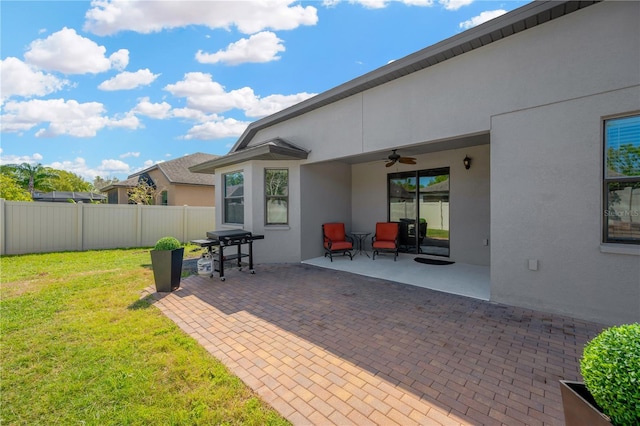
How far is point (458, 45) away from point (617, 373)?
17.3ft

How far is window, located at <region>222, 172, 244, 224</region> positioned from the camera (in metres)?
9.11

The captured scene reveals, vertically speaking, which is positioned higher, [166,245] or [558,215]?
[558,215]

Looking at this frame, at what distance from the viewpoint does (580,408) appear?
1.56 meters

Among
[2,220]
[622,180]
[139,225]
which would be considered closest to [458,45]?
[622,180]

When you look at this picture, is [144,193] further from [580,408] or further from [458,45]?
[580,408]

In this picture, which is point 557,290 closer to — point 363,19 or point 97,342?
point 97,342

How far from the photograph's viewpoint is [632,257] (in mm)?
3709

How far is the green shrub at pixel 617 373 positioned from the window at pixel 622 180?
3.47m

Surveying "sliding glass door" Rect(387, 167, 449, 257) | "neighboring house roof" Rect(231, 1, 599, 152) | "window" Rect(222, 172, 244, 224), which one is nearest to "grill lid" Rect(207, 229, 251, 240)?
"window" Rect(222, 172, 244, 224)

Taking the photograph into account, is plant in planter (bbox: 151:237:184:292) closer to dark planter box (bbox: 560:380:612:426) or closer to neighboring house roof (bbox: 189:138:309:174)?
neighboring house roof (bbox: 189:138:309:174)

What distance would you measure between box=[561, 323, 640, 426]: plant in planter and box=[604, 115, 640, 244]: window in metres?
3.46

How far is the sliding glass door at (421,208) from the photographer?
8258mm

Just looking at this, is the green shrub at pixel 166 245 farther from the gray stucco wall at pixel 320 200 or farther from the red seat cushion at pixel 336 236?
the red seat cushion at pixel 336 236

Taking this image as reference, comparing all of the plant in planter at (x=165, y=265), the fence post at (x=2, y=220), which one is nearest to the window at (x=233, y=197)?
the plant in planter at (x=165, y=265)
